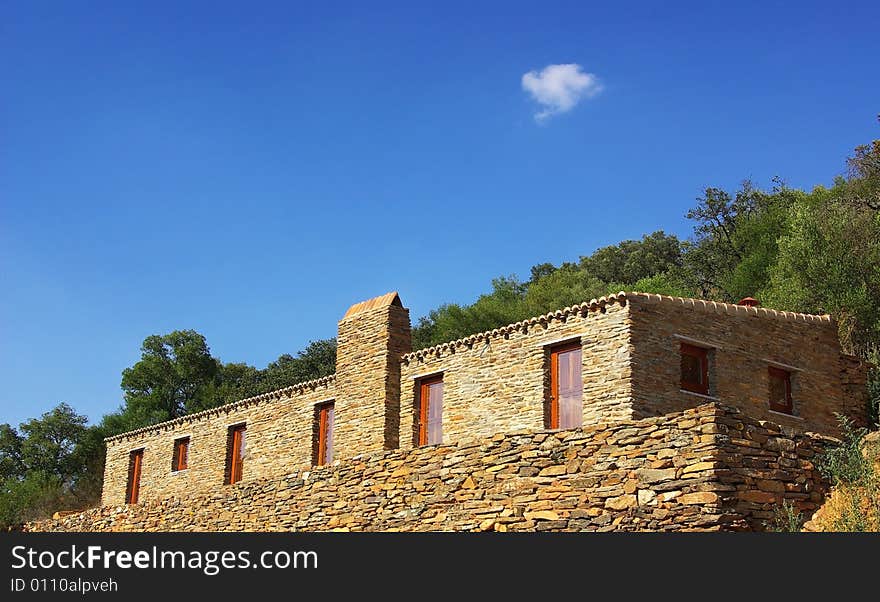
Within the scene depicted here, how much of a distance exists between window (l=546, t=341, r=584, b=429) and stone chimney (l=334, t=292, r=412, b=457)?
181 inches

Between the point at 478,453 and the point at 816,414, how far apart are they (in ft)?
28.2

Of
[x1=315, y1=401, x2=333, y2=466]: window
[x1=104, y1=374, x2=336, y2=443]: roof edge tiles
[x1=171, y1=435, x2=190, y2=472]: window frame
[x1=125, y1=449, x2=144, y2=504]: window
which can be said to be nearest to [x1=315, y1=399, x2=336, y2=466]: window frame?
[x1=315, y1=401, x2=333, y2=466]: window

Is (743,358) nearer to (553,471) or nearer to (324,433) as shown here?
(553,471)

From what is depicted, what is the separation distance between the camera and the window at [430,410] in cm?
2261

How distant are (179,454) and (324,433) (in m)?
7.34

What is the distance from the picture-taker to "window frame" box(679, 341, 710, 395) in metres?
20.1

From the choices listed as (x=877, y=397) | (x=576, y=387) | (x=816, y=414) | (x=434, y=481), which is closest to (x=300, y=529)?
(x=434, y=481)

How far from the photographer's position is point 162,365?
50188 mm

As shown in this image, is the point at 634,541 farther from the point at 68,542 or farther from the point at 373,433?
the point at 373,433

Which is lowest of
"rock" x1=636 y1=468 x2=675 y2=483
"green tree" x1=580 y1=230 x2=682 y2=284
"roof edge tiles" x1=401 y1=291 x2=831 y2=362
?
"rock" x1=636 y1=468 x2=675 y2=483

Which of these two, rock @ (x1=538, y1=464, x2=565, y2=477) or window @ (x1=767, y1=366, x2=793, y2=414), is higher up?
window @ (x1=767, y1=366, x2=793, y2=414)

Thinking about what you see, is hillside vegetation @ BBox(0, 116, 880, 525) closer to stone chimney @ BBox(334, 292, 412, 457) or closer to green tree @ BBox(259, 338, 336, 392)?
green tree @ BBox(259, 338, 336, 392)

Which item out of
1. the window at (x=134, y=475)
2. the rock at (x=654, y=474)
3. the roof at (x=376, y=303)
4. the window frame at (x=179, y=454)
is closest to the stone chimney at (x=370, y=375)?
the roof at (x=376, y=303)

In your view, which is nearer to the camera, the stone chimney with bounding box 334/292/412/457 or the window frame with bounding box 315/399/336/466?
the stone chimney with bounding box 334/292/412/457
